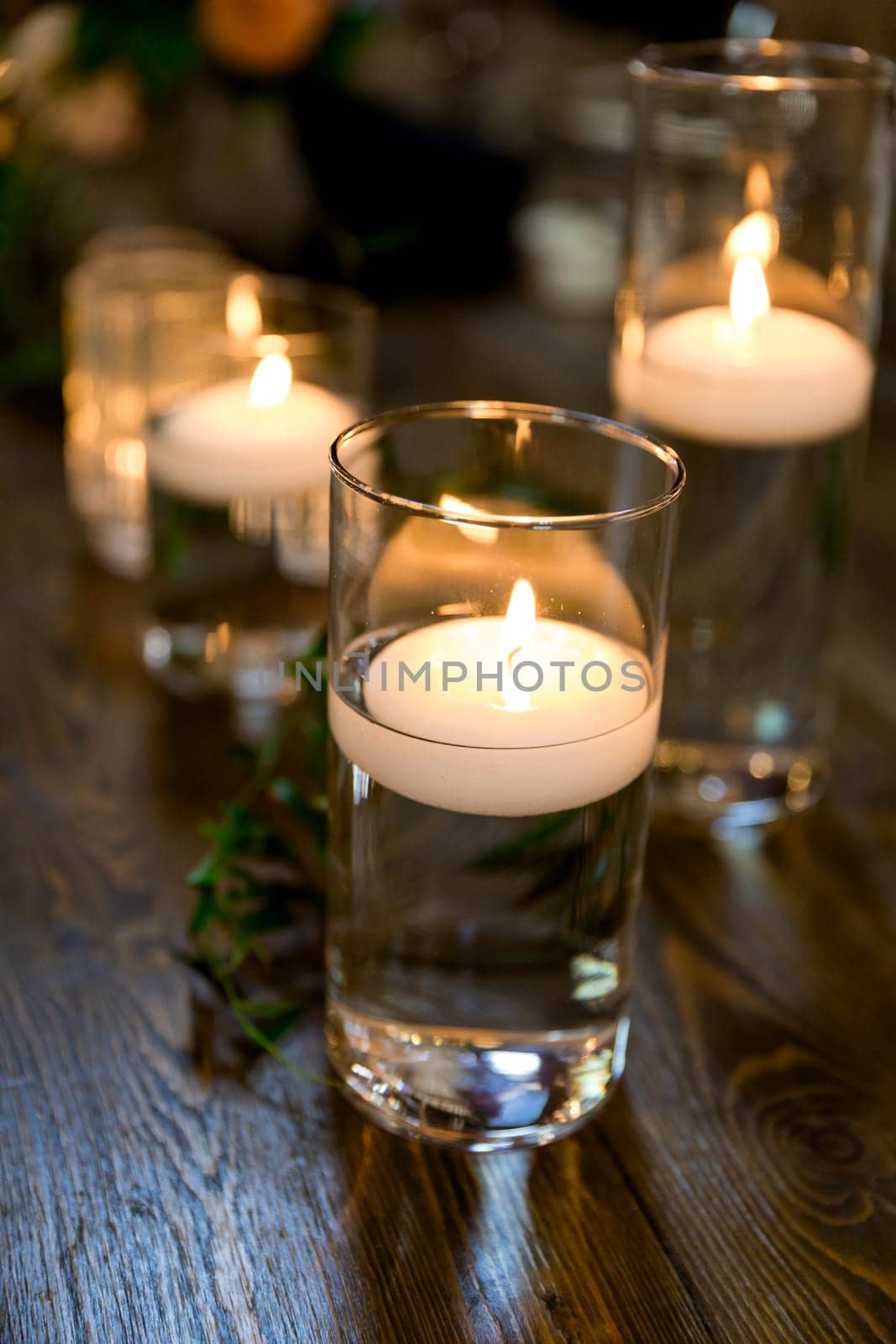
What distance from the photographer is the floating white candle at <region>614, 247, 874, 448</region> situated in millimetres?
602

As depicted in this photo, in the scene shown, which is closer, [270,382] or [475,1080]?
[475,1080]

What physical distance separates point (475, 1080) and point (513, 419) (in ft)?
0.71

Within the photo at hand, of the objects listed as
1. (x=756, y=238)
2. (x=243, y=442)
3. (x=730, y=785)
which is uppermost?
(x=756, y=238)

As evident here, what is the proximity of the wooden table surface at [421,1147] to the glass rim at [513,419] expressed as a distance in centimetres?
20

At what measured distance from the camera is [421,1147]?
1.49 feet

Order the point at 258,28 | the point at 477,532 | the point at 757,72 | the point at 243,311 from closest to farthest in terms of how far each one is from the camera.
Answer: the point at 477,532, the point at 757,72, the point at 243,311, the point at 258,28

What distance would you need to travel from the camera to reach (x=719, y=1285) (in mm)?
413

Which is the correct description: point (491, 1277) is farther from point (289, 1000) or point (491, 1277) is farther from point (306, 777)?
point (306, 777)

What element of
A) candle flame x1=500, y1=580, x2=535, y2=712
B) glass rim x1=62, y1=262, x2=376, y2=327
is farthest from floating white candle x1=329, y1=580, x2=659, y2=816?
glass rim x1=62, y1=262, x2=376, y2=327

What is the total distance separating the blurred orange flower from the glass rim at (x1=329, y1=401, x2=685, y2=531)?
660mm

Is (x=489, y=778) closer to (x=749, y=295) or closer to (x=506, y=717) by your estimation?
(x=506, y=717)

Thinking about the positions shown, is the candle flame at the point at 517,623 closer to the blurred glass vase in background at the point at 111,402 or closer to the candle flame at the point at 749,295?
the candle flame at the point at 749,295

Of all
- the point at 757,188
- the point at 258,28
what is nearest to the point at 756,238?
the point at 757,188

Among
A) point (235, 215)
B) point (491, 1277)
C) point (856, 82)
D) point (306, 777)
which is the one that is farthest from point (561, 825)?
point (235, 215)
